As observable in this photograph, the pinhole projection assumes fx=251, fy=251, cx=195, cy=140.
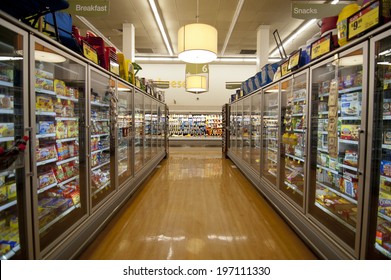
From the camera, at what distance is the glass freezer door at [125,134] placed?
14.6ft

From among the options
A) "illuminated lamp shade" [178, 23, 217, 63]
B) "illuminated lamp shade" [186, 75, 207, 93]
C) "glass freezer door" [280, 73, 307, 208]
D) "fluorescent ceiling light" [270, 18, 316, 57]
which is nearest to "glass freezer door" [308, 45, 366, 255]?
"glass freezer door" [280, 73, 307, 208]

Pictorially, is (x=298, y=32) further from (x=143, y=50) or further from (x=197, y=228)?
(x=197, y=228)

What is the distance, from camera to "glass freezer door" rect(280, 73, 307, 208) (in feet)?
11.0

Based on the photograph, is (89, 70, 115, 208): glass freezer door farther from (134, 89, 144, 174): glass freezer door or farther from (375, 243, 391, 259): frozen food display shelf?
(375, 243, 391, 259): frozen food display shelf

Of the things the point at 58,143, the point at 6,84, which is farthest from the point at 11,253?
the point at 6,84

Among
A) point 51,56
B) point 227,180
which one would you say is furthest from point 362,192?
point 227,180

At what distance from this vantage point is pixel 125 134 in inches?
182

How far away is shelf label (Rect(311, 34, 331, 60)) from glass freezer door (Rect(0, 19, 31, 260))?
2667mm

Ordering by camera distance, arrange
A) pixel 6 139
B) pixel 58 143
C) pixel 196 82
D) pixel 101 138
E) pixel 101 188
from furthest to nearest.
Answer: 1. pixel 196 82
2. pixel 101 138
3. pixel 101 188
4. pixel 58 143
5. pixel 6 139

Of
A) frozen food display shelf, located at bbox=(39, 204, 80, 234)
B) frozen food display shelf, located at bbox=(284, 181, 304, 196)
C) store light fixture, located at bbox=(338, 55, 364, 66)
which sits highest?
store light fixture, located at bbox=(338, 55, 364, 66)

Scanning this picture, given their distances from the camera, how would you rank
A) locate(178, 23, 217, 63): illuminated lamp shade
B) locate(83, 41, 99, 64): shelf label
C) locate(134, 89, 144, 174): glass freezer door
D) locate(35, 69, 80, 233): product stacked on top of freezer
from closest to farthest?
locate(35, 69, 80, 233): product stacked on top of freezer
locate(83, 41, 99, 64): shelf label
locate(178, 23, 217, 63): illuminated lamp shade
locate(134, 89, 144, 174): glass freezer door

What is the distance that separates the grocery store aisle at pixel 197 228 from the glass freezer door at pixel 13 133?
776 millimetres

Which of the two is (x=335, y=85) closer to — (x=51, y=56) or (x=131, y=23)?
(x=51, y=56)

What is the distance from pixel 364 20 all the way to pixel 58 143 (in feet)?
9.75
